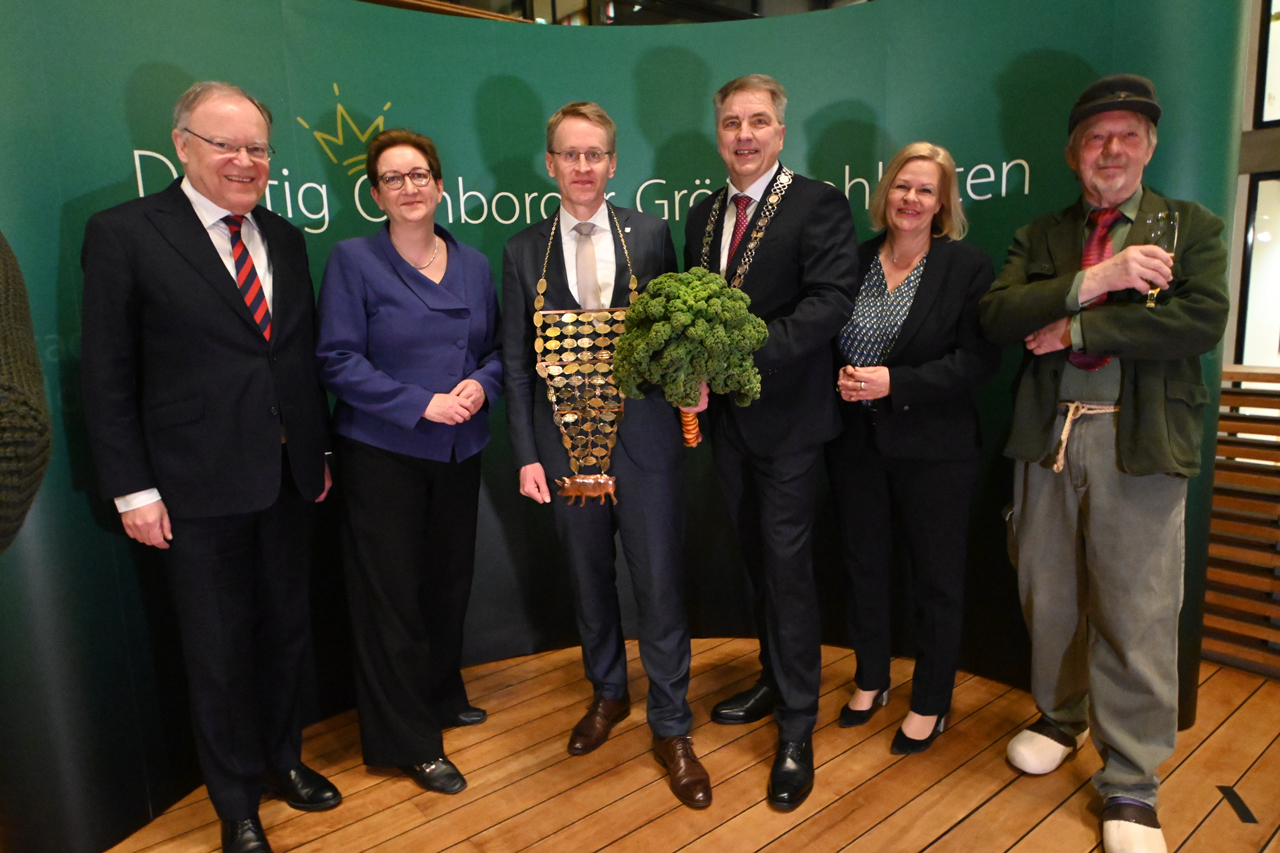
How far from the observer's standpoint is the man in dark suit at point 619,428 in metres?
2.58

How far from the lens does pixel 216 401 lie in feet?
7.42

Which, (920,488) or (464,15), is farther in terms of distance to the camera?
(464,15)

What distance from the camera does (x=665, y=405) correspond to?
259cm

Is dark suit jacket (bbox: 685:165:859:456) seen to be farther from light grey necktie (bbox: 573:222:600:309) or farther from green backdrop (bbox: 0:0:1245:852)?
green backdrop (bbox: 0:0:1245:852)

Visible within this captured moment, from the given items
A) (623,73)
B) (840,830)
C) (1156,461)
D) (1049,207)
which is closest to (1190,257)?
(1156,461)

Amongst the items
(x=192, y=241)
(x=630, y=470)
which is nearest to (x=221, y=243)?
(x=192, y=241)

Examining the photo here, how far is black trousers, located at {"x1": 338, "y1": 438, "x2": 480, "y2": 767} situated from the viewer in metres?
2.62

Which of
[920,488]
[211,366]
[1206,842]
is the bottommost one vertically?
[1206,842]

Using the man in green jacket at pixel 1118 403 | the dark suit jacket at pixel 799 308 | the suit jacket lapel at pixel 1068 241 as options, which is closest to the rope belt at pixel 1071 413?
the man in green jacket at pixel 1118 403

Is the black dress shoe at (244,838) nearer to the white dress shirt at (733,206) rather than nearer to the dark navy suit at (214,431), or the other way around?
the dark navy suit at (214,431)

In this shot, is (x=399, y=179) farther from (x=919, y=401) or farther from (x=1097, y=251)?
(x=1097, y=251)

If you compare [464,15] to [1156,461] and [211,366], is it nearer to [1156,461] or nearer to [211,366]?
[211,366]

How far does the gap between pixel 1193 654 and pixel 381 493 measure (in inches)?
121

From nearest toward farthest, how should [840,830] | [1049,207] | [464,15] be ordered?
[840,830], [1049,207], [464,15]
